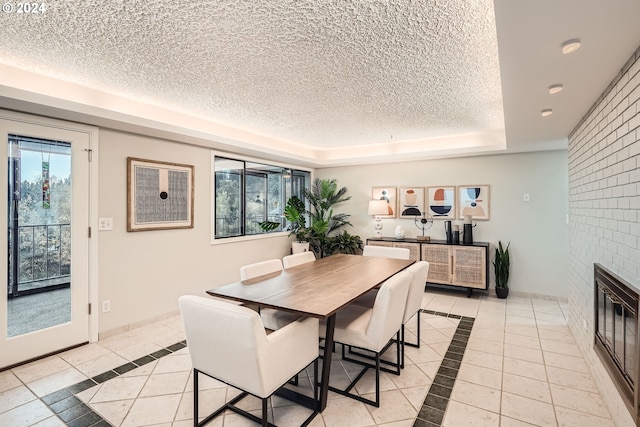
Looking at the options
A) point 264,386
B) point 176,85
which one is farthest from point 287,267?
point 176,85

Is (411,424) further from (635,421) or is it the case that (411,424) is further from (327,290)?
(635,421)

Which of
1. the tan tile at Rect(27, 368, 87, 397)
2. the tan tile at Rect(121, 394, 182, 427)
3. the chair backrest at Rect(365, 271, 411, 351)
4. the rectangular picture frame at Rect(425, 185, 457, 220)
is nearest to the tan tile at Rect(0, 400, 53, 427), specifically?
the tan tile at Rect(27, 368, 87, 397)

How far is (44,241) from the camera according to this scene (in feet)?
9.09

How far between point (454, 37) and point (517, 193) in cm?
344

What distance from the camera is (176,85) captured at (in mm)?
2869

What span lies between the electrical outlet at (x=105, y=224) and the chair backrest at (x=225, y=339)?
6.60 feet

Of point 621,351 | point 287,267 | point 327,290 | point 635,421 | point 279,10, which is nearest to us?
point 635,421

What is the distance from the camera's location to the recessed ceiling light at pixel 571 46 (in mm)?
1517

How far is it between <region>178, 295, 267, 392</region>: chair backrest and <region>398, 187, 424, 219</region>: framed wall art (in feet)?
14.1

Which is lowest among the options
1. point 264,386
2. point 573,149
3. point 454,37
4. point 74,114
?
point 264,386

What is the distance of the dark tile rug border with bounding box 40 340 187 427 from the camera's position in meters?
1.95

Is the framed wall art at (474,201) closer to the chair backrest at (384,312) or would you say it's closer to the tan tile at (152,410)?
the chair backrest at (384,312)

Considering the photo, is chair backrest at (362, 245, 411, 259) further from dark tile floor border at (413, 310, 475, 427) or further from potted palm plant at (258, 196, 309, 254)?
potted palm plant at (258, 196, 309, 254)

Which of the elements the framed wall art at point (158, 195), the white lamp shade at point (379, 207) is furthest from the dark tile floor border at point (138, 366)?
the white lamp shade at point (379, 207)
